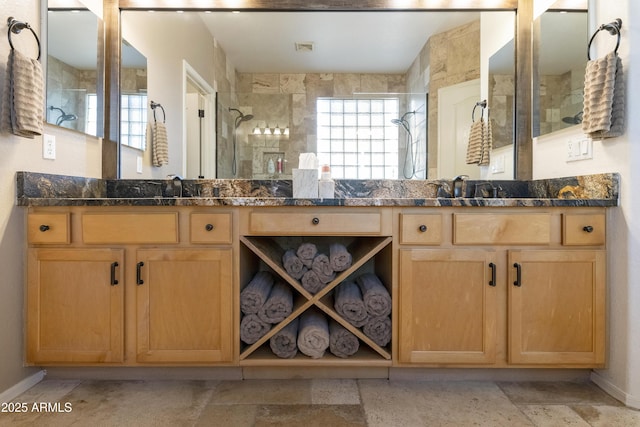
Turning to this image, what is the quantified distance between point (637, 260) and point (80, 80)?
275 cm

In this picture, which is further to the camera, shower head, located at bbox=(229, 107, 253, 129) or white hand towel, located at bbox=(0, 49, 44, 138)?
shower head, located at bbox=(229, 107, 253, 129)

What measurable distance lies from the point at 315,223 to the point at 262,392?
768 mm

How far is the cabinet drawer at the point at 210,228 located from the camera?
165cm

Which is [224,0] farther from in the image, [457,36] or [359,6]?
[457,36]

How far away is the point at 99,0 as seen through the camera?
2.19m

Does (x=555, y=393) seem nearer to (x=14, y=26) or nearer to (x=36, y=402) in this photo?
(x=36, y=402)

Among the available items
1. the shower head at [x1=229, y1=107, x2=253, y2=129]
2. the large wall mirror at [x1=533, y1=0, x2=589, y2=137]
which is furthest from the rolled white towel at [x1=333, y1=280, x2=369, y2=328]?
the large wall mirror at [x1=533, y1=0, x2=589, y2=137]

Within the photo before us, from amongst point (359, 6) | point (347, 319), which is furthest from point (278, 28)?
point (347, 319)

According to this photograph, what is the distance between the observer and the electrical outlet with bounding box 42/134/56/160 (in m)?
1.76

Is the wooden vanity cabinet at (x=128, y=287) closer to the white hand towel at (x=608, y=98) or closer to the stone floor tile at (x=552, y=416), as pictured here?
the stone floor tile at (x=552, y=416)

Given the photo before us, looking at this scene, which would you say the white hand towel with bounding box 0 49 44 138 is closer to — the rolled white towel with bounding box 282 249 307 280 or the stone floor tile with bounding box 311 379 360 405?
the rolled white towel with bounding box 282 249 307 280

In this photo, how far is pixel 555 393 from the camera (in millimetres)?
1647

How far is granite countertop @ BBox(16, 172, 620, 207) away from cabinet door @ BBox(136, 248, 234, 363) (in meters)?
0.25

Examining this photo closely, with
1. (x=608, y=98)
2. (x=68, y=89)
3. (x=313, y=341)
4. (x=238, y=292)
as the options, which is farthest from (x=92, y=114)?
(x=608, y=98)
